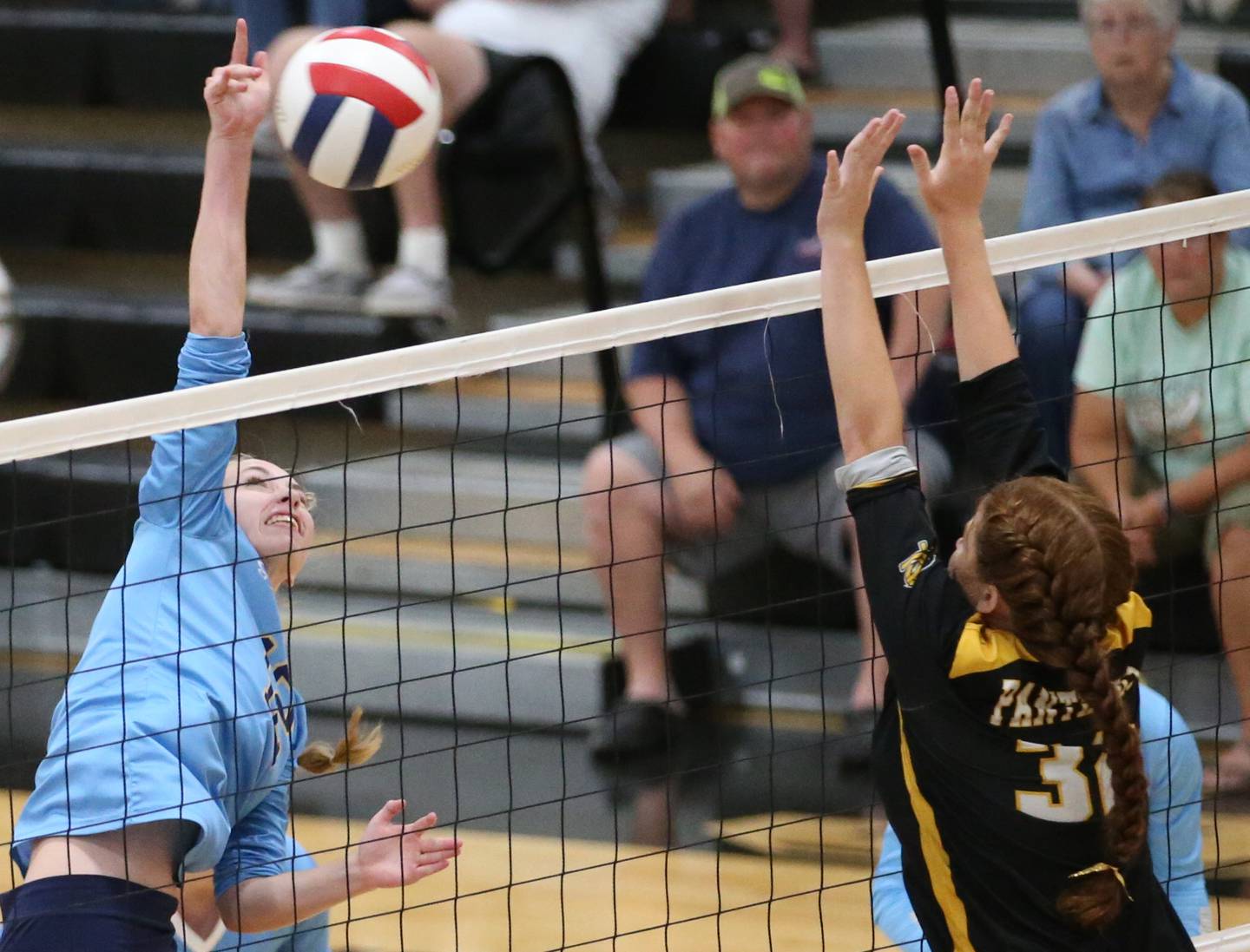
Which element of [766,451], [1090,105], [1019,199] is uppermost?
[1090,105]

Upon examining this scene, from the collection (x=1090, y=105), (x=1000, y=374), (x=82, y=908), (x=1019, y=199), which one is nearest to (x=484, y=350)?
(x=1000, y=374)

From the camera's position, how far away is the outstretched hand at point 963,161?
237 cm

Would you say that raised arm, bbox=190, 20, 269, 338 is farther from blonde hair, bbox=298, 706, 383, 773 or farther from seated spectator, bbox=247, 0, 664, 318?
seated spectator, bbox=247, 0, 664, 318

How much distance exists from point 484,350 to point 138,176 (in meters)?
3.67

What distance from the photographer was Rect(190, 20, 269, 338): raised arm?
2.48 meters

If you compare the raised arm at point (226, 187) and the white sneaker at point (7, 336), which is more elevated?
the raised arm at point (226, 187)

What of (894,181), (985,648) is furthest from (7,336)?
(985,648)

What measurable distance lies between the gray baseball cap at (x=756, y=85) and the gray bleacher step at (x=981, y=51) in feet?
4.07

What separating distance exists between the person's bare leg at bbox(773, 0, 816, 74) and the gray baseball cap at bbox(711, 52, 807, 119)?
1.21 m

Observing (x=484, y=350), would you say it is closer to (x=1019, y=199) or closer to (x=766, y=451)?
(x=766, y=451)

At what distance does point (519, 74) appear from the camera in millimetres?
5133

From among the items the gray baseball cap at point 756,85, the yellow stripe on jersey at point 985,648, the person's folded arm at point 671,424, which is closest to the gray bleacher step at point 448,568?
the person's folded arm at point 671,424

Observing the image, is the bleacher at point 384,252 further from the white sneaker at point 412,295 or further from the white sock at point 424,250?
the white sock at point 424,250

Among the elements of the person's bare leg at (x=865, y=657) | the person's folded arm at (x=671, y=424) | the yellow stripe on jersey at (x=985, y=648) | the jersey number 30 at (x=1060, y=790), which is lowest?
the person's bare leg at (x=865, y=657)
